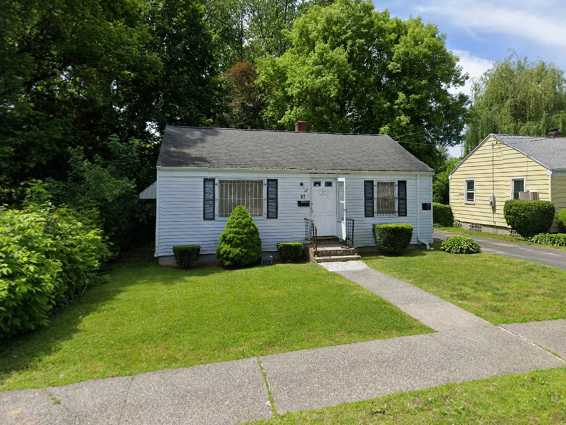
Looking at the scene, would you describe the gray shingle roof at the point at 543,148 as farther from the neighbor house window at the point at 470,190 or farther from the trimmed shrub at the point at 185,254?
the trimmed shrub at the point at 185,254

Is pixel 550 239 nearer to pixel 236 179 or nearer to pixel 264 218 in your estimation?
pixel 264 218

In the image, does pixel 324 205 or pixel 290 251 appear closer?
pixel 290 251

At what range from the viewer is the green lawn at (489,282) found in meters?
6.41

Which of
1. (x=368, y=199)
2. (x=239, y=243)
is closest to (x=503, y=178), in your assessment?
(x=368, y=199)

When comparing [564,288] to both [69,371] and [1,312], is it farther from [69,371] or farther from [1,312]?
[1,312]

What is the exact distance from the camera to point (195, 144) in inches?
512

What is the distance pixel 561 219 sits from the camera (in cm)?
1492

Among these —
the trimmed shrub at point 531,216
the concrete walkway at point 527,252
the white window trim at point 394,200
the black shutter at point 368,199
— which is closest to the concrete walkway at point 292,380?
the concrete walkway at point 527,252

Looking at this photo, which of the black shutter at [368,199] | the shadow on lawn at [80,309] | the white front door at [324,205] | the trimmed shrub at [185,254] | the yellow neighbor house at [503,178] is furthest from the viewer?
the yellow neighbor house at [503,178]

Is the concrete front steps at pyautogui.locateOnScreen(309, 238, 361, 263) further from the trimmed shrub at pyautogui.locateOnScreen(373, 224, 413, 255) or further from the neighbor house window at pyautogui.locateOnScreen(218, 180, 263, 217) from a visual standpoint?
the neighbor house window at pyautogui.locateOnScreen(218, 180, 263, 217)

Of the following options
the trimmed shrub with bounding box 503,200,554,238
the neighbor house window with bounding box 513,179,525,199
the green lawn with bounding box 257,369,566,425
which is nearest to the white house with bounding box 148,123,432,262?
the trimmed shrub with bounding box 503,200,554,238

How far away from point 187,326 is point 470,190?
775 inches

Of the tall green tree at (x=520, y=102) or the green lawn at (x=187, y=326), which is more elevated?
the tall green tree at (x=520, y=102)

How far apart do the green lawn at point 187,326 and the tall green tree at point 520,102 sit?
23725 millimetres
